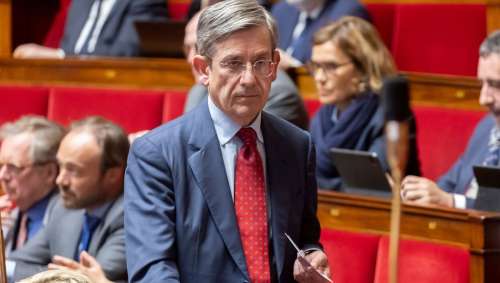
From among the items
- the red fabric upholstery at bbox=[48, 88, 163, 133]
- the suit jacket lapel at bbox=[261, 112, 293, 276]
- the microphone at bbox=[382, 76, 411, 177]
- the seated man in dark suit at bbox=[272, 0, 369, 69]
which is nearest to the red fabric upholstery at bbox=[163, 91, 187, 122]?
the red fabric upholstery at bbox=[48, 88, 163, 133]

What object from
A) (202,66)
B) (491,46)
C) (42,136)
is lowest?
(42,136)

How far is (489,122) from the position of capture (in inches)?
81.7

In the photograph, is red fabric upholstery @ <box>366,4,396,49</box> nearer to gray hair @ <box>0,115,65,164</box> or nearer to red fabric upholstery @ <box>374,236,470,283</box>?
gray hair @ <box>0,115,65,164</box>

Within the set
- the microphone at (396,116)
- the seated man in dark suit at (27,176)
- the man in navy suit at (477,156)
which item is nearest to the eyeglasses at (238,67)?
the microphone at (396,116)

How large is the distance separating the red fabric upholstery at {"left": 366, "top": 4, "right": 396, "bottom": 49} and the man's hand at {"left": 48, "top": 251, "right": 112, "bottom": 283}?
139 centimetres

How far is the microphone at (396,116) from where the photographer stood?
0.68 m

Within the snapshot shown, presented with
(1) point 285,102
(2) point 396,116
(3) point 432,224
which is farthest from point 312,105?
(2) point 396,116

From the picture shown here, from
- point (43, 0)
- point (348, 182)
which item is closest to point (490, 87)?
point (348, 182)

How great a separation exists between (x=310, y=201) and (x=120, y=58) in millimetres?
1687

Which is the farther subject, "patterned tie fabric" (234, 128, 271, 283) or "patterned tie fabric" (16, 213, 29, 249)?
"patterned tie fabric" (16, 213, 29, 249)

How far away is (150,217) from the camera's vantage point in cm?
114

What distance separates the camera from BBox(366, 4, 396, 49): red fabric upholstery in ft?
9.48

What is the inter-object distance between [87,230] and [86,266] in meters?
0.14

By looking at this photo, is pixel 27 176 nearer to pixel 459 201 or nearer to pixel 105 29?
pixel 459 201
